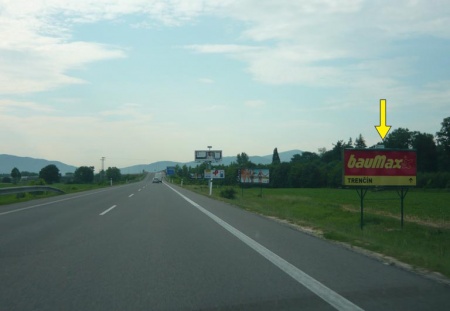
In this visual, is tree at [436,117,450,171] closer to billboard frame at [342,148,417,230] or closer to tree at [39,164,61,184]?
billboard frame at [342,148,417,230]

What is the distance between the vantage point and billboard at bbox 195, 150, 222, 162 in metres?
48.4

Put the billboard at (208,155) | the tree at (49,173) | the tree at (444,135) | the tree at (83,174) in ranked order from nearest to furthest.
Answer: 1. the billboard at (208,155)
2. the tree at (444,135)
3. the tree at (49,173)
4. the tree at (83,174)

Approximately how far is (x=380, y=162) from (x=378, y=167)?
0.23 meters

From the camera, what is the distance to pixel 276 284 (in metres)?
7.02

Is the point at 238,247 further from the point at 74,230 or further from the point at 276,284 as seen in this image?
the point at 74,230

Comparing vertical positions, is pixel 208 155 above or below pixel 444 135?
below

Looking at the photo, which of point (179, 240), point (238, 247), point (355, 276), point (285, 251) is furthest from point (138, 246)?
point (355, 276)

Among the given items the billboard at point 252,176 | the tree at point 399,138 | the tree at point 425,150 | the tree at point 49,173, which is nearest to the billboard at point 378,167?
the tree at point 399,138

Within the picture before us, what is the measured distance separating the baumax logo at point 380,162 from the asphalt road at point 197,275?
724cm

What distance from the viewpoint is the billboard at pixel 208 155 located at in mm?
48406

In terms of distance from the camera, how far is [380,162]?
19.4 metres

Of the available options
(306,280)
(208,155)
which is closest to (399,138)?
(208,155)

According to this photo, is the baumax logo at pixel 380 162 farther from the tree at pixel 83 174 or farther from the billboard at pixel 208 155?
the tree at pixel 83 174

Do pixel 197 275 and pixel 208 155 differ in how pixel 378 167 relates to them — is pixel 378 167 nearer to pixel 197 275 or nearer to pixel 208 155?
pixel 197 275
